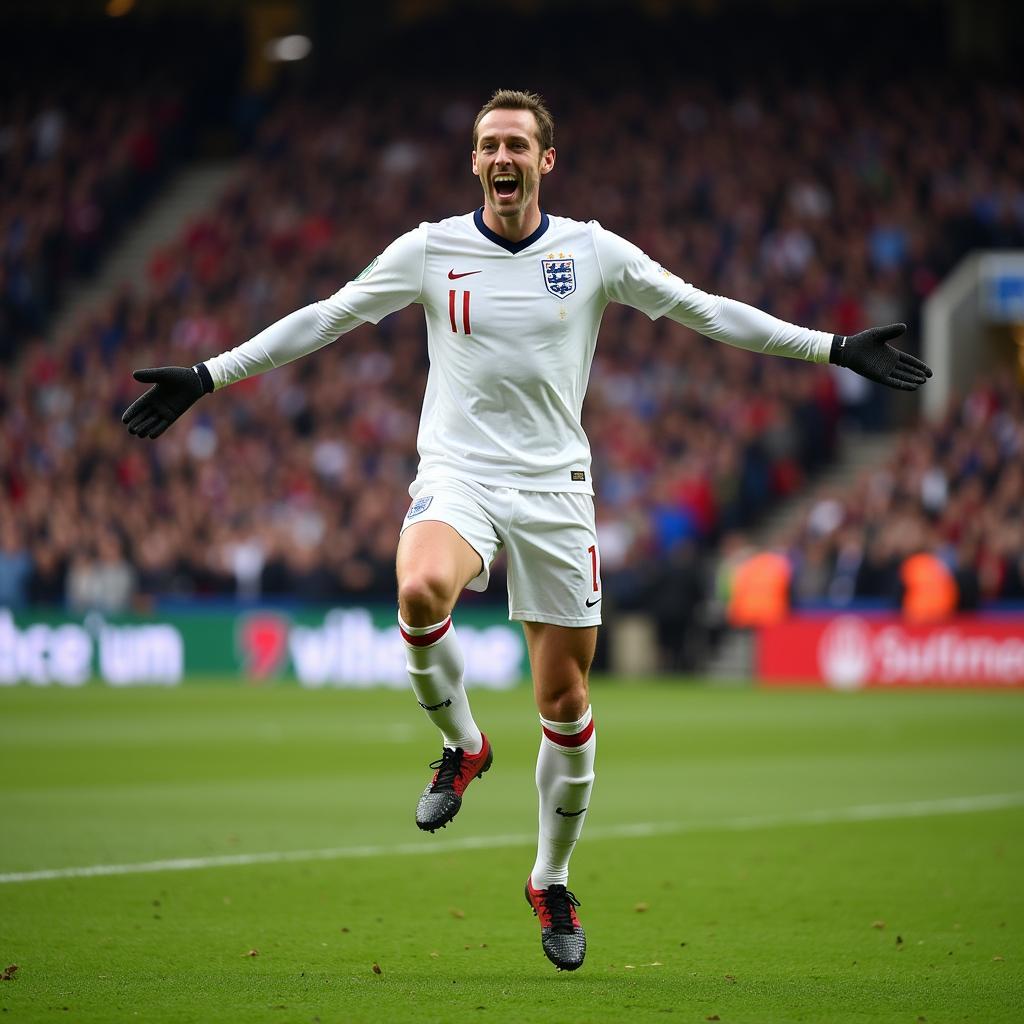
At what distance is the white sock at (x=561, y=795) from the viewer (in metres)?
6.71

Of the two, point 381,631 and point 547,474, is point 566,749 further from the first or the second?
point 381,631

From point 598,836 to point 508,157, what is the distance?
5.08 meters

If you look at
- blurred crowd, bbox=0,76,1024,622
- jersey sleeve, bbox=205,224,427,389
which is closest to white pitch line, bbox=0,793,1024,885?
jersey sleeve, bbox=205,224,427,389

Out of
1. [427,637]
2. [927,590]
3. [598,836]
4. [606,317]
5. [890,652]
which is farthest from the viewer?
[606,317]

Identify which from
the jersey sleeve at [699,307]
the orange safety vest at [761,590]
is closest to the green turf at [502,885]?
the jersey sleeve at [699,307]

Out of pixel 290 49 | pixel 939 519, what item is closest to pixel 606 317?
pixel 939 519

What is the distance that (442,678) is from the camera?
641 cm

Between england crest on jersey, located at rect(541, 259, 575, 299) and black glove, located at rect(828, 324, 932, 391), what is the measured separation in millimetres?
933

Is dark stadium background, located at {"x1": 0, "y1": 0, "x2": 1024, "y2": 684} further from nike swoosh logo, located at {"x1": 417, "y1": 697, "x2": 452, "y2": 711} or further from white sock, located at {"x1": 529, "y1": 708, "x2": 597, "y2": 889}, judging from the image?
nike swoosh logo, located at {"x1": 417, "y1": 697, "x2": 452, "y2": 711}

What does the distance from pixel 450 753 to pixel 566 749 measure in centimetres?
42

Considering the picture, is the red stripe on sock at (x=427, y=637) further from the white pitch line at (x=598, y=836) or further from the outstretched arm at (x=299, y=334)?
the white pitch line at (x=598, y=836)

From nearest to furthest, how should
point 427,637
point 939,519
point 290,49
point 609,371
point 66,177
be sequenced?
point 427,637 → point 939,519 → point 609,371 → point 66,177 → point 290,49

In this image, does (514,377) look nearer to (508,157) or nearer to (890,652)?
(508,157)

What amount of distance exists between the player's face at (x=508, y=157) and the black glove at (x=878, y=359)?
1196 mm
